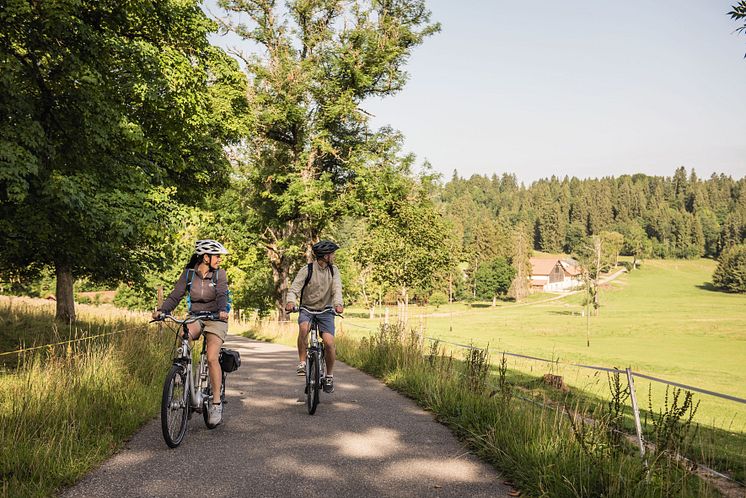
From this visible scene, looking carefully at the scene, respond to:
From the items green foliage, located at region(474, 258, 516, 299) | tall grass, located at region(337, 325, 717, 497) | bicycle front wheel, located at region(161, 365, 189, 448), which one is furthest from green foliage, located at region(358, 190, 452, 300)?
green foliage, located at region(474, 258, 516, 299)

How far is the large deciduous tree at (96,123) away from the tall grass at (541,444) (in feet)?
23.9

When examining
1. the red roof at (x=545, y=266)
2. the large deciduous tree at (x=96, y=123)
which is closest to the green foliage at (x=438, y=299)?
the red roof at (x=545, y=266)

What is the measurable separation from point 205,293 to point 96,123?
7742 mm

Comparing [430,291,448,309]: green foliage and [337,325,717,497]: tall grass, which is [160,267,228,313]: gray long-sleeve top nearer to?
[337,325,717,497]: tall grass

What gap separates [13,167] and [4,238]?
3.23 m

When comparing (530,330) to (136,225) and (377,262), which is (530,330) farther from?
(136,225)

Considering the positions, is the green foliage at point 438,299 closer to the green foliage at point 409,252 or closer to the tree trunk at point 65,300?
the green foliage at point 409,252

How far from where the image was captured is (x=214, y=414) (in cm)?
618

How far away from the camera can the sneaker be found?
20.2 ft

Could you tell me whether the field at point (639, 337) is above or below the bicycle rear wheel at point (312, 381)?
below

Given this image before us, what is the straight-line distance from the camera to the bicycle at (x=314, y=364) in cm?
721

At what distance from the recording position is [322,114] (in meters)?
25.6

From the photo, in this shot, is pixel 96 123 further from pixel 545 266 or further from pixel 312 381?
pixel 545 266

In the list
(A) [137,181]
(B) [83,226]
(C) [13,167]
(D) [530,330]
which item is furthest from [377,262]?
(D) [530,330]
